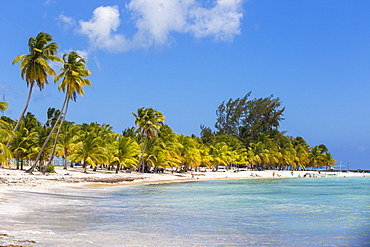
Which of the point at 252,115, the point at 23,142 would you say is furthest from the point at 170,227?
the point at 252,115

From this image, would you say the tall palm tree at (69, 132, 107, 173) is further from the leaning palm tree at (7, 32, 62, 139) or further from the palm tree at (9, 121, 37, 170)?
the leaning palm tree at (7, 32, 62, 139)

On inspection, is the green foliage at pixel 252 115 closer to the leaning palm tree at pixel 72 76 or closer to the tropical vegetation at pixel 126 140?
the tropical vegetation at pixel 126 140

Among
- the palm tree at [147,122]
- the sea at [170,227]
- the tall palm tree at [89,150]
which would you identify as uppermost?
the palm tree at [147,122]

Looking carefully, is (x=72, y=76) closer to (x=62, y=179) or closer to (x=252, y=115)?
(x=62, y=179)

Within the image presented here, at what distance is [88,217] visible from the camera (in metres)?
14.2

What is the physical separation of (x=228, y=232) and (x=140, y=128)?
47837 millimetres

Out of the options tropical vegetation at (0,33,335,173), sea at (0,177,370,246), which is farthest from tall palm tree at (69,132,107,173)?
sea at (0,177,370,246)

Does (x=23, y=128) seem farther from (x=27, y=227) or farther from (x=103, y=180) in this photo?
(x=27, y=227)

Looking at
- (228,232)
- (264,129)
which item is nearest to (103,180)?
(228,232)

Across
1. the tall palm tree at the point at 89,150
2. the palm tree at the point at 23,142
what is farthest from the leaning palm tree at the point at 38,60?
the tall palm tree at the point at 89,150

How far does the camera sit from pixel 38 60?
3309cm

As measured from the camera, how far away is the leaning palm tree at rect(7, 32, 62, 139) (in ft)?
110

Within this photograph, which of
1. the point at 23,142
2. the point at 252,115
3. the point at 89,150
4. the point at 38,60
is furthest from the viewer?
the point at 252,115

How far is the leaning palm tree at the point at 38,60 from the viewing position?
33406 millimetres
